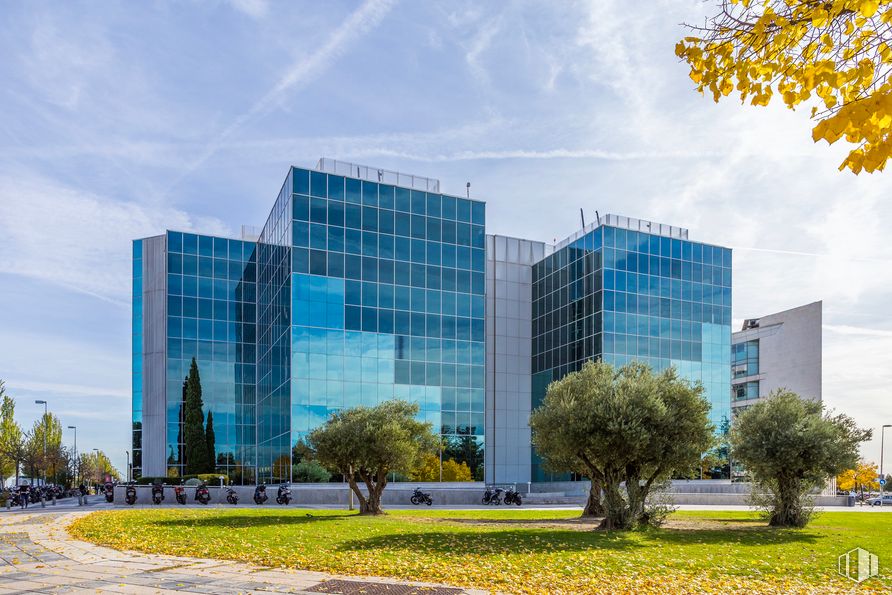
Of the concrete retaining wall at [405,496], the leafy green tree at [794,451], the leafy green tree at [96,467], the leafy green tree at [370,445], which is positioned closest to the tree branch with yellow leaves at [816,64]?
the leafy green tree at [794,451]

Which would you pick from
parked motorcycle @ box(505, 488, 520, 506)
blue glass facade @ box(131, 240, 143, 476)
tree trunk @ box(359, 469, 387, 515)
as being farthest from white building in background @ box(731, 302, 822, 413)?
tree trunk @ box(359, 469, 387, 515)

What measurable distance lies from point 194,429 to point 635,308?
35.4 m

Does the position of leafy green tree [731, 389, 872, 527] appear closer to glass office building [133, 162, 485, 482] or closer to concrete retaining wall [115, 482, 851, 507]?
concrete retaining wall [115, 482, 851, 507]

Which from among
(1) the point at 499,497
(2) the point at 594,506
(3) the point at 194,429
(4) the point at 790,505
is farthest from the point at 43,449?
(4) the point at 790,505

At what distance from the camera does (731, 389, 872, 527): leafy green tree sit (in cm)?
2381

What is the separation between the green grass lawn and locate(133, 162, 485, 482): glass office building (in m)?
24.1

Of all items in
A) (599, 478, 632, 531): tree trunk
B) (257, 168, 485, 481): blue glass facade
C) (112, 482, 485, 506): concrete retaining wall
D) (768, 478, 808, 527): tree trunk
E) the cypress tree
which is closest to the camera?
(599, 478, 632, 531): tree trunk

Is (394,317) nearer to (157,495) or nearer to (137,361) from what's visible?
(157,495)

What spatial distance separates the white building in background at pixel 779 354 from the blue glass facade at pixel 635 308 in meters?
24.5

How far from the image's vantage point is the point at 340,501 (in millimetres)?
Answer: 41062

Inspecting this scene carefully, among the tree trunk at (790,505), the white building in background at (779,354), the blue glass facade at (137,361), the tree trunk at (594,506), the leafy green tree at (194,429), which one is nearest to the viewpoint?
the tree trunk at (790,505)

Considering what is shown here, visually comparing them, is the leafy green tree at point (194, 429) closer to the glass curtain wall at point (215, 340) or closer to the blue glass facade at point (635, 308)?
the glass curtain wall at point (215, 340)

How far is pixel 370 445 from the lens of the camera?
28.6 m

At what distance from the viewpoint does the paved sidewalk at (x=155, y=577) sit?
35.3 feet
